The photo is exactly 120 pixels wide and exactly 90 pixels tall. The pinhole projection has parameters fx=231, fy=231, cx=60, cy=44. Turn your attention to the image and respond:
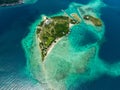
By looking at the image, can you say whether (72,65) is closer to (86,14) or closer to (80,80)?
(80,80)

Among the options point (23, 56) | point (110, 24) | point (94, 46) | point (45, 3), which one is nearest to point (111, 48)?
point (94, 46)

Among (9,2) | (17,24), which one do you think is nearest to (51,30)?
(17,24)

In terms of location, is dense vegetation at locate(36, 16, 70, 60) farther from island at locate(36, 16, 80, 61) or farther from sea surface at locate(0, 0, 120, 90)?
sea surface at locate(0, 0, 120, 90)

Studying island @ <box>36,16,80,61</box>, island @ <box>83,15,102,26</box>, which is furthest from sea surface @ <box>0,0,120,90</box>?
island @ <box>36,16,80,61</box>

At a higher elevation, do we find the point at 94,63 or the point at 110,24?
the point at 110,24

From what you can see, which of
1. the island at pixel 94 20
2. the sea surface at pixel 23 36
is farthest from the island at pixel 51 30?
the island at pixel 94 20

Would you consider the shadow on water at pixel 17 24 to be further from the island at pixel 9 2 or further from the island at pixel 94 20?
the island at pixel 94 20
